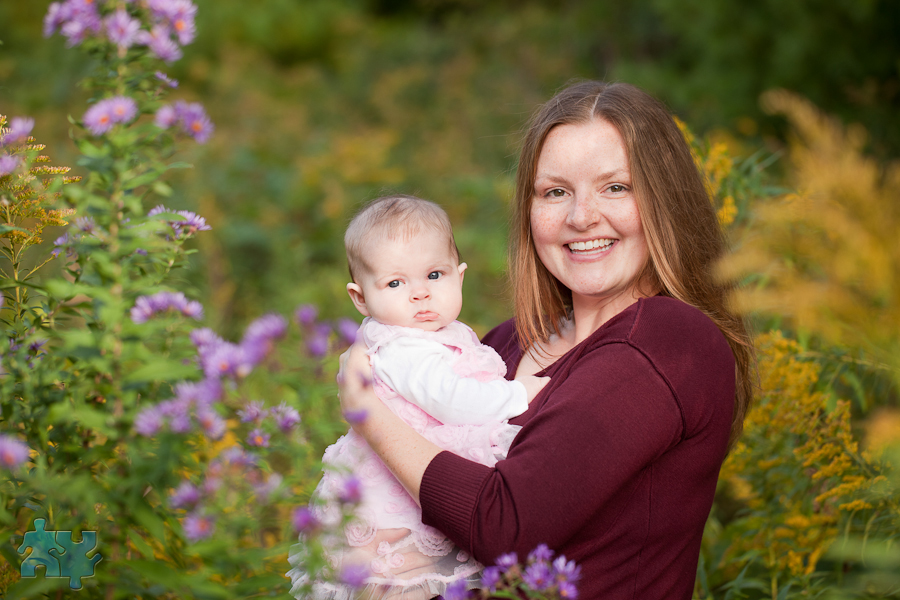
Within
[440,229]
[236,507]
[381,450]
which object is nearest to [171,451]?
[236,507]

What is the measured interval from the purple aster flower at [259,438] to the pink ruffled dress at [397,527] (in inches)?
14.1

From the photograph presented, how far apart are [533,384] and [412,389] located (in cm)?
31

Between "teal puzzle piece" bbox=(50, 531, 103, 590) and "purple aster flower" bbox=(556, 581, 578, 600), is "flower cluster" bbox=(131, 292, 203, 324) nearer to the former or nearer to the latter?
"teal puzzle piece" bbox=(50, 531, 103, 590)

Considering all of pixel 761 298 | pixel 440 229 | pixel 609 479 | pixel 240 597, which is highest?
pixel 761 298

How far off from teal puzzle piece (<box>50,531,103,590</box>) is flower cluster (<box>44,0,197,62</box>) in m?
0.80

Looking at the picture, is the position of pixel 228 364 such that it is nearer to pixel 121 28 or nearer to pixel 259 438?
pixel 259 438

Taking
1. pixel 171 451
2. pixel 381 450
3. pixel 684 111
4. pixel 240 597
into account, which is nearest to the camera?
pixel 171 451

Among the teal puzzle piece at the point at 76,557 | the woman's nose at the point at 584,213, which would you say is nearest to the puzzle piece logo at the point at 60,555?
the teal puzzle piece at the point at 76,557

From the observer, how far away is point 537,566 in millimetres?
1171

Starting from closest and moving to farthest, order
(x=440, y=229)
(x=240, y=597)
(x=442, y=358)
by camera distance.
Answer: (x=240, y=597) < (x=442, y=358) < (x=440, y=229)

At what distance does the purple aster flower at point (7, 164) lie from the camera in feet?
4.44

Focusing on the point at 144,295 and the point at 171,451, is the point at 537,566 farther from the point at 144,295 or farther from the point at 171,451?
the point at 144,295

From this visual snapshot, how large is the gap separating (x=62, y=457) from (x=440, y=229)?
1001 mm

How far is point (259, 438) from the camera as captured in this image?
43.1 inches
